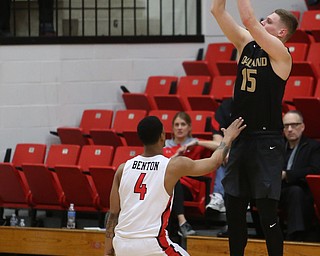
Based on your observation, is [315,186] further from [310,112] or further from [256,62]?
[256,62]

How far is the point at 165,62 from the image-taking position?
10266 millimetres

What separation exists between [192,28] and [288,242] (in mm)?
4277

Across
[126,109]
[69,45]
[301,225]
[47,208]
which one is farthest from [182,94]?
[301,225]

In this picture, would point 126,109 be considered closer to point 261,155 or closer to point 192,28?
point 192,28

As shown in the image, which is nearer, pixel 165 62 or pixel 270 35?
pixel 270 35

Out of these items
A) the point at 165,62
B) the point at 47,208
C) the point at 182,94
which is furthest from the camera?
the point at 165,62

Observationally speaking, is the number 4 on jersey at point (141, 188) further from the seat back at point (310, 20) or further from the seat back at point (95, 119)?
the seat back at point (310, 20)

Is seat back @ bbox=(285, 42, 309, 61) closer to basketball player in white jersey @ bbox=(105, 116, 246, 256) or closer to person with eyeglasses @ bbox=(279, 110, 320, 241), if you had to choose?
person with eyeglasses @ bbox=(279, 110, 320, 241)

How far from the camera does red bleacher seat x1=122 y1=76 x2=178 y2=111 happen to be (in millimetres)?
9445

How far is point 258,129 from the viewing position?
5.14 metres

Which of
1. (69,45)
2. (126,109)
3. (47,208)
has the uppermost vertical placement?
(69,45)

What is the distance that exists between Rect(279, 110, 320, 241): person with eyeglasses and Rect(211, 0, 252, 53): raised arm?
2189 mm

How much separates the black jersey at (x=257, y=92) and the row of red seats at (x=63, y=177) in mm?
2896

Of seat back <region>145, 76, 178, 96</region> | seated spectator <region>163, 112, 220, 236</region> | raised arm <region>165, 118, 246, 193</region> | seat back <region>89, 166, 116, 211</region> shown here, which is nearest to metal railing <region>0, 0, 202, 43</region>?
seat back <region>145, 76, 178, 96</region>
